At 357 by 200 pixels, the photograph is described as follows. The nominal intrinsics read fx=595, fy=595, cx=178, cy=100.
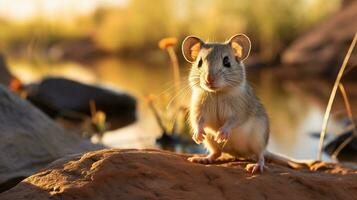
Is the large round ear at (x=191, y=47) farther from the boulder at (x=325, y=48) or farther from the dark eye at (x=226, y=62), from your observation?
the boulder at (x=325, y=48)

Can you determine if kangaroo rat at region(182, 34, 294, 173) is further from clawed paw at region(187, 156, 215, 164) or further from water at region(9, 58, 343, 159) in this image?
water at region(9, 58, 343, 159)

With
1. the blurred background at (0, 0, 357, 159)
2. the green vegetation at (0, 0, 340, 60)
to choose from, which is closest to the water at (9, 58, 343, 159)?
the blurred background at (0, 0, 357, 159)

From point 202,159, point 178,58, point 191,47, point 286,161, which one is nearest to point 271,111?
point 286,161

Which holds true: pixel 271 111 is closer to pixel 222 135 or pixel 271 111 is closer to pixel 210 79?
pixel 222 135

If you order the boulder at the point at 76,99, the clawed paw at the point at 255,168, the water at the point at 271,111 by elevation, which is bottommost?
the water at the point at 271,111

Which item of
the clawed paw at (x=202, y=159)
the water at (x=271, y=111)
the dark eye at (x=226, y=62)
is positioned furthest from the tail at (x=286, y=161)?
the water at (x=271, y=111)

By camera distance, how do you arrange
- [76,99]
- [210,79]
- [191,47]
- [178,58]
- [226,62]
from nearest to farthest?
1. [210,79]
2. [226,62]
3. [191,47]
4. [76,99]
5. [178,58]
